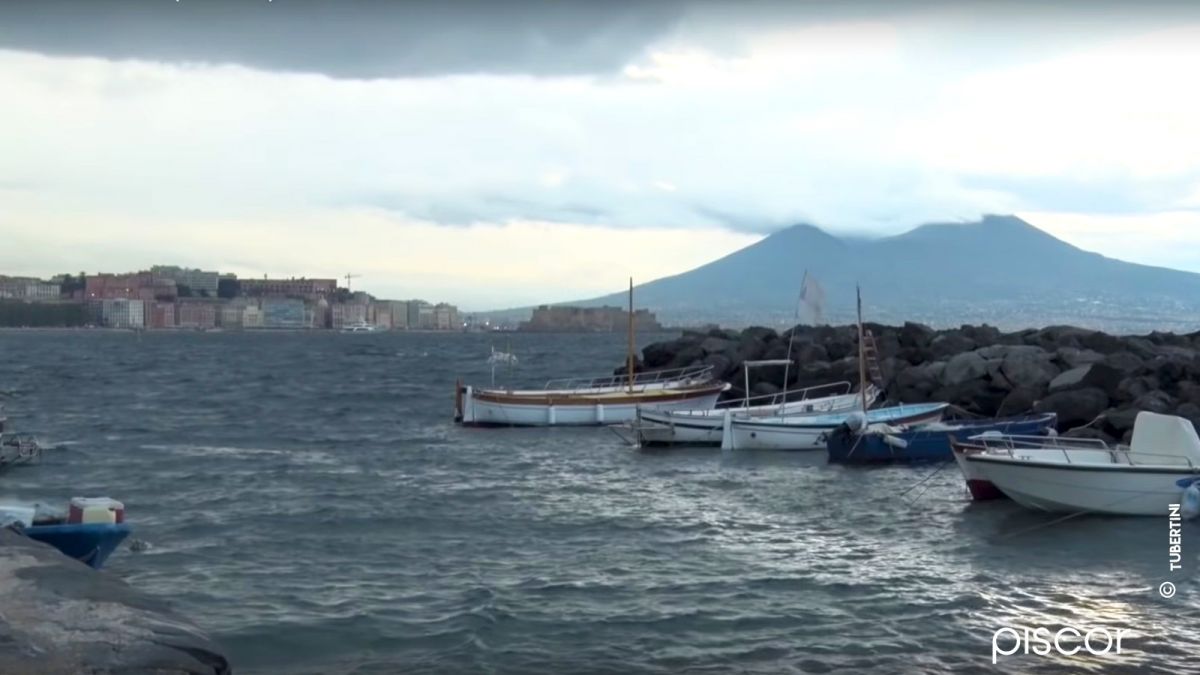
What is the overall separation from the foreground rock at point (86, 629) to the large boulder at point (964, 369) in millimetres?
26388

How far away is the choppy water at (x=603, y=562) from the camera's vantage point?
10.1 m

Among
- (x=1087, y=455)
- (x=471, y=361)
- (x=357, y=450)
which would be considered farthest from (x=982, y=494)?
(x=471, y=361)

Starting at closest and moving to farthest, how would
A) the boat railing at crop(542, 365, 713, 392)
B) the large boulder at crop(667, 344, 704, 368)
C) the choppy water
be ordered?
the choppy water → the boat railing at crop(542, 365, 713, 392) → the large boulder at crop(667, 344, 704, 368)

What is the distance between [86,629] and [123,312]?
650 feet

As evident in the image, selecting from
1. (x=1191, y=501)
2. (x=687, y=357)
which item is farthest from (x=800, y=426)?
(x=687, y=357)

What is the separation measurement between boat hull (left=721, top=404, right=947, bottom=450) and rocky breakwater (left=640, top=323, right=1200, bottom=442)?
95.7 inches

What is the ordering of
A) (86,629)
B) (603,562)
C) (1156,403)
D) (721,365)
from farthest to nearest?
(721,365) → (1156,403) → (603,562) → (86,629)

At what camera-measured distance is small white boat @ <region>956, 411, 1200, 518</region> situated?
15883 millimetres

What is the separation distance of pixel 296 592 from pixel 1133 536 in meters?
10.1

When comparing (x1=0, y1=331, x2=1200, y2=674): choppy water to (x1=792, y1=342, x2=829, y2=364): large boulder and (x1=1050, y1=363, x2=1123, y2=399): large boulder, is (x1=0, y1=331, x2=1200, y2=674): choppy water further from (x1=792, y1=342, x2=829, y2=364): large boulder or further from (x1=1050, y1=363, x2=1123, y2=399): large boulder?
(x1=792, y1=342, x2=829, y2=364): large boulder

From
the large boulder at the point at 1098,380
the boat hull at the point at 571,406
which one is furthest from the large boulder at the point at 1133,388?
the boat hull at the point at 571,406

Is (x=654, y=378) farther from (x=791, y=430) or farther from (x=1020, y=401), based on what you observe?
(x=1020, y=401)

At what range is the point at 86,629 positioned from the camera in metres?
5.80

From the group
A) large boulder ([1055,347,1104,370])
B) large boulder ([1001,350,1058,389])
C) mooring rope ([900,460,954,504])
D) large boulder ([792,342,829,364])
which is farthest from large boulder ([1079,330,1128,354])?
mooring rope ([900,460,954,504])
